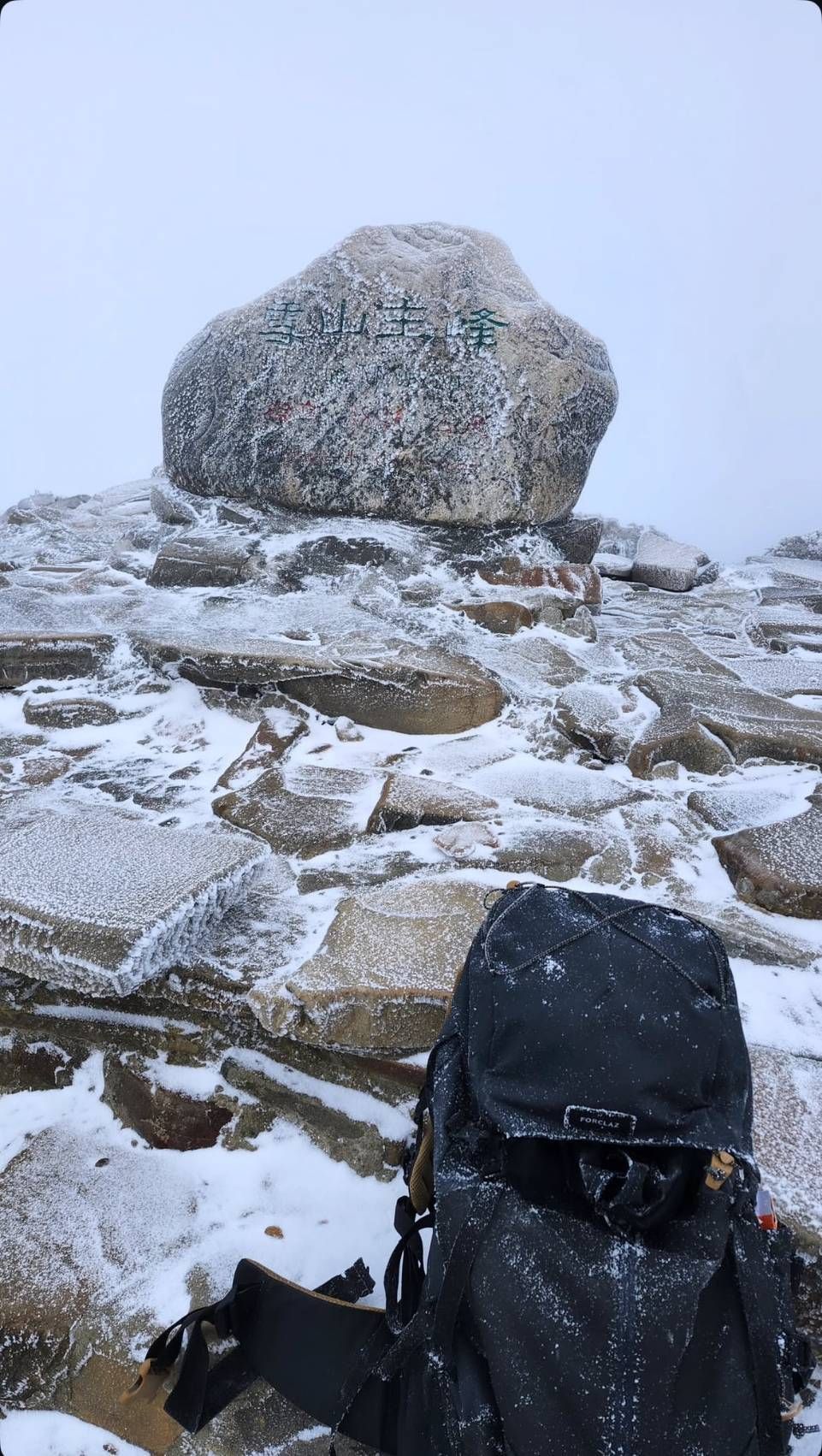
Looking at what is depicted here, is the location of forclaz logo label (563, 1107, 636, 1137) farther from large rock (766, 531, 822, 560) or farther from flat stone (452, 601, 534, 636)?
large rock (766, 531, 822, 560)

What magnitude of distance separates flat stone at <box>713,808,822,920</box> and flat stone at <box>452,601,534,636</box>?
1.97 meters

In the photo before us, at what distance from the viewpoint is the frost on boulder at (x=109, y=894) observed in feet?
5.48

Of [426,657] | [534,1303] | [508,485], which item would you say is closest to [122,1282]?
[534,1303]

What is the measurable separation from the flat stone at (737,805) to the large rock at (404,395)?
→ 2.56 m

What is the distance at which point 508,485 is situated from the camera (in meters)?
4.57

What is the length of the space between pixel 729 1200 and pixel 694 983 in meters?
0.30

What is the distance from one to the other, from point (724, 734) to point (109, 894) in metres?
2.31

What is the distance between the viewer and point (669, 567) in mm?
5805

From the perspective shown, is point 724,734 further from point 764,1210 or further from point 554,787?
point 764,1210

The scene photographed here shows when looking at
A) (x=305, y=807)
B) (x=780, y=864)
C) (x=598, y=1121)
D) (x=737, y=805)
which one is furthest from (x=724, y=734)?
(x=598, y=1121)

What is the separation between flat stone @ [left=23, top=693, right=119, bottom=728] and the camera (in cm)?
314

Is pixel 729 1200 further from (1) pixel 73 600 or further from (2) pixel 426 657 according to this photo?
(1) pixel 73 600

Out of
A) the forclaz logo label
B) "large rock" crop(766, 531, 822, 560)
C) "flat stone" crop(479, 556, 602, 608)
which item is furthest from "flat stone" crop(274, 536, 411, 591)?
"large rock" crop(766, 531, 822, 560)

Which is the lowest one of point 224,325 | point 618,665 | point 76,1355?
point 76,1355
